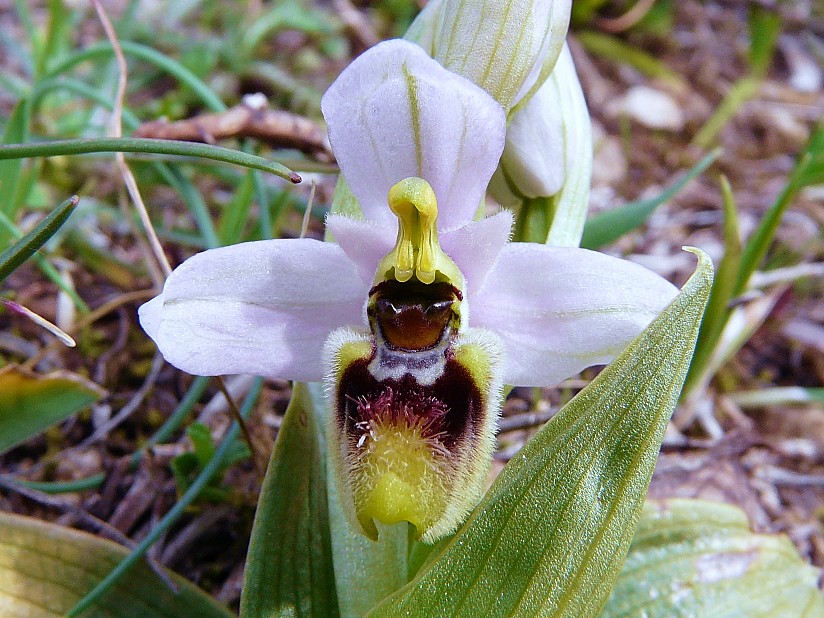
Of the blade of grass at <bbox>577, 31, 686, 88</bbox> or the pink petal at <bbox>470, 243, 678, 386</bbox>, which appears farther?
the blade of grass at <bbox>577, 31, 686, 88</bbox>

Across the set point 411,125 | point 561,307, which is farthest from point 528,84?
point 561,307

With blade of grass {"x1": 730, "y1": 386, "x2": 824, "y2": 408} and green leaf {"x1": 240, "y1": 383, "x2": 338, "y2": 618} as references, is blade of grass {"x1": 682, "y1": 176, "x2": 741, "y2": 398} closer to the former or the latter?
blade of grass {"x1": 730, "y1": 386, "x2": 824, "y2": 408}

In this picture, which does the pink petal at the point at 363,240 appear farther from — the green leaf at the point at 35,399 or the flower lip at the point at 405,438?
the green leaf at the point at 35,399

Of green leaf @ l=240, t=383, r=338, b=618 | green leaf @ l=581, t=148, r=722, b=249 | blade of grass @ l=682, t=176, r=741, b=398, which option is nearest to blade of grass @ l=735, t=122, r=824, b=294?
blade of grass @ l=682, t=176, r=741, b=398

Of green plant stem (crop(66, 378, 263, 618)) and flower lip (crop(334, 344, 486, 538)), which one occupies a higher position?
flower lip (crop(334, 344, 486, 538))

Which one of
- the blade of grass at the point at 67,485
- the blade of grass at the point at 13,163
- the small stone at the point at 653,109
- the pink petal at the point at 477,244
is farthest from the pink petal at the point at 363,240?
the small stone at the point at 653,109

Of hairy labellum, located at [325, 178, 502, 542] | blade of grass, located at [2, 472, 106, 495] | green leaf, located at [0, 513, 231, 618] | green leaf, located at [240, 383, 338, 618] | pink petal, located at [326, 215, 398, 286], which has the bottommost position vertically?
blade of grass, located at [2, 472, 106, 495]

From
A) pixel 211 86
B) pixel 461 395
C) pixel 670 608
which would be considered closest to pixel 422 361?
pixel 461 395

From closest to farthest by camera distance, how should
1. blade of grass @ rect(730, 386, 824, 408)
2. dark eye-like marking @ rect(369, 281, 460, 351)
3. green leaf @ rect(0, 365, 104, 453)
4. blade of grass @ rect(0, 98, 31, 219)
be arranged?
dark eye-like marking @ rect(369, 281, 460, 351)
green leaf @ rect(0, 365, 104, 453)
blade of grass @ rect(0, 98, 31, 219)
blade of grass @ rect(730, 386, 824, 408)

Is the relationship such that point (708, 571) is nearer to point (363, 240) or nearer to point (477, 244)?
point (477, 244)
